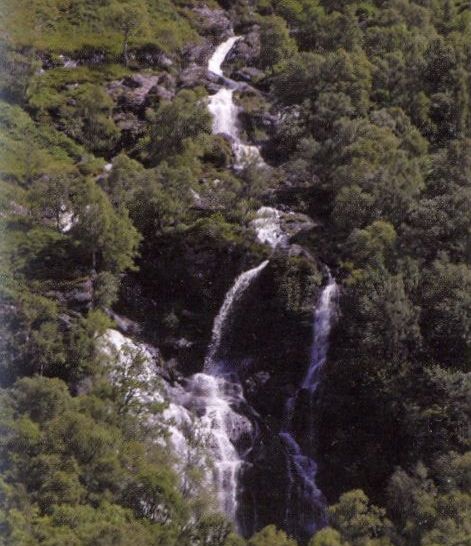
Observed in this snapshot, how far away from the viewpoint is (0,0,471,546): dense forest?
34.2 m

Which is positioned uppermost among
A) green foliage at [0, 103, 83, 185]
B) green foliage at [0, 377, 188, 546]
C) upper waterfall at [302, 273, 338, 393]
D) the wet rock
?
the wet rock

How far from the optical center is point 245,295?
52.2 metres

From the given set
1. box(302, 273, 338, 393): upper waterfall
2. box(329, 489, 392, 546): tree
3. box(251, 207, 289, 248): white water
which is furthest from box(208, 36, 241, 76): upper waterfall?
box(329, 489, 392, 546): tree

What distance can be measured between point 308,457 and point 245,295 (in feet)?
→ 40.3

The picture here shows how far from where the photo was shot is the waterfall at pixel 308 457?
43750 millimetres

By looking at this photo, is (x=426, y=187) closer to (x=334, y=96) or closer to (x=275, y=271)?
(x=275, y=271)

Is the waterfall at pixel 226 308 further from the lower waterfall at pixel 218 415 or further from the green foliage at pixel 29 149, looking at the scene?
the green foliage at pixel 29 149

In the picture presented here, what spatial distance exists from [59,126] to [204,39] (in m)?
29.7

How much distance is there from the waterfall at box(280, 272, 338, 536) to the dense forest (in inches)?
18.9

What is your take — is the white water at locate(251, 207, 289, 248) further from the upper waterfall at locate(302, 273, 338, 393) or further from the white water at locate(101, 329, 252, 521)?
the white water at locate(101, 329, 252, 521)

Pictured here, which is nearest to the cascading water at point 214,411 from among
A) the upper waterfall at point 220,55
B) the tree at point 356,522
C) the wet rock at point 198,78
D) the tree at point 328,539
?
the tree at point 356,522

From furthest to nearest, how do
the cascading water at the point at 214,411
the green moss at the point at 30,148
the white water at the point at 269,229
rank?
the green moss at the point at 30,148 < the white water at the point at 269,229 < the cascading water at the point at 214,411

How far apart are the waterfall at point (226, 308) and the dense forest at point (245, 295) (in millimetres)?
450

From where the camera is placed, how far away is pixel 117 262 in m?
50.1
